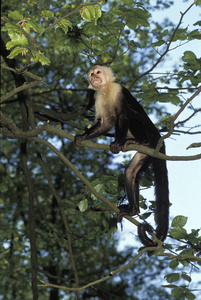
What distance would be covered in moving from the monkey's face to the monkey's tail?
1.71m

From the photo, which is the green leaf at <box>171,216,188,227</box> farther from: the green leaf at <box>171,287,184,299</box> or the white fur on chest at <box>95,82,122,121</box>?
the white fur on chest at <box>95,82,122,121</box>

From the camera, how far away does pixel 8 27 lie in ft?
11.9

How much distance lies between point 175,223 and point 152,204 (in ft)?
2.73

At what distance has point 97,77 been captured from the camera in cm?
633

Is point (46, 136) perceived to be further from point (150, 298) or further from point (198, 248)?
point (198, 248)

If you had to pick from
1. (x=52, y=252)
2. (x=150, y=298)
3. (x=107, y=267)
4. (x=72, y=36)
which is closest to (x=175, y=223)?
(x=72, y=36)

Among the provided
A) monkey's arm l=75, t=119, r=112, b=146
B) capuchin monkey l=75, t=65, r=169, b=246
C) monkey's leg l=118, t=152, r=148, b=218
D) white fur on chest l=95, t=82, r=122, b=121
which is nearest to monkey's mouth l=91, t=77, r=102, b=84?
capuchin monkey l=75, t=65, r=169, b=246

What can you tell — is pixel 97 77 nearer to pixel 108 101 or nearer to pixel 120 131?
pixel 108 101

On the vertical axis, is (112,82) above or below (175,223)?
above

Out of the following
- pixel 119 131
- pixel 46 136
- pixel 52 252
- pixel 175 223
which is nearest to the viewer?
pixel 175 223

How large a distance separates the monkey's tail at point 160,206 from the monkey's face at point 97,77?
1.71 metres

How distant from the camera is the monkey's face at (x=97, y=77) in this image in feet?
20.8

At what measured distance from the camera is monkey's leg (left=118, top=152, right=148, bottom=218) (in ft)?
17.4

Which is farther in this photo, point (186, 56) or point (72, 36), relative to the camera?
point (72, 36)
